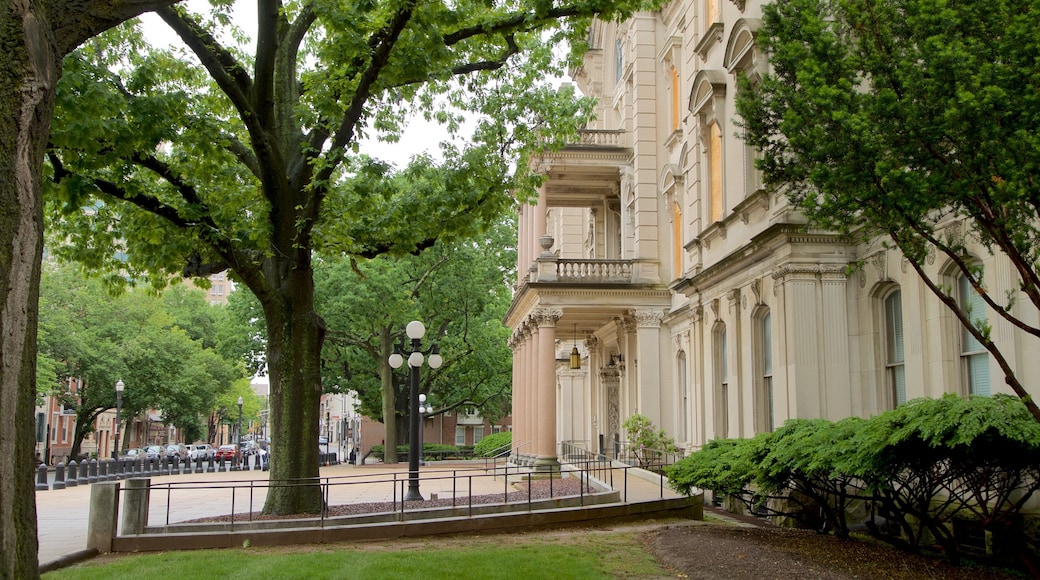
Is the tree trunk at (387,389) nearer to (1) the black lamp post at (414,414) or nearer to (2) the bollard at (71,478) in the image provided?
(2) the bollard at (71,478)

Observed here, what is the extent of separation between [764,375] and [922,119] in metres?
10.6

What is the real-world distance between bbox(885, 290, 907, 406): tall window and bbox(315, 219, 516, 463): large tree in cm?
2367

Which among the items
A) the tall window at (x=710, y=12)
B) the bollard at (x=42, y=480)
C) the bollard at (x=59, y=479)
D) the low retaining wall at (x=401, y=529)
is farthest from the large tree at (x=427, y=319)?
the low retaining wall at (x=401, y=529)

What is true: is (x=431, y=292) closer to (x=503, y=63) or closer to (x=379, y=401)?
(x=379, y=401)

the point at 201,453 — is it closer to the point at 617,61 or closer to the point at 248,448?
the point at 248,448

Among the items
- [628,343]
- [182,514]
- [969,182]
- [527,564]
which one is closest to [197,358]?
[628,343]

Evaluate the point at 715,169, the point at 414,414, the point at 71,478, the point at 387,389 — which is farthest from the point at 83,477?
the point at 715,169

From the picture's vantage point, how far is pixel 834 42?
996 cm

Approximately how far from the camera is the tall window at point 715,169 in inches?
862

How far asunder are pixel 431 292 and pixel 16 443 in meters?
40.2

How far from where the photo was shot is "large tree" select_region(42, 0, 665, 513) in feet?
44.5

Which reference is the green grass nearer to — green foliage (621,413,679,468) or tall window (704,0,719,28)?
green foliage (621,413,679,468)

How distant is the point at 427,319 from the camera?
155ft

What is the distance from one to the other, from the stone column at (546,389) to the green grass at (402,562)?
1593cm
